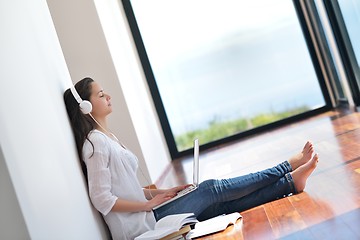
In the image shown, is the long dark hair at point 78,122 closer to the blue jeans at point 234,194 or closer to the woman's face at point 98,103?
the woman's face at point 98,103

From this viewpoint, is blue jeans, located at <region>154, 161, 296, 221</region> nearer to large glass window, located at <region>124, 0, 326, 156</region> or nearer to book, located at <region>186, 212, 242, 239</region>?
book, located at <region>186, 212, 242, 239</region>

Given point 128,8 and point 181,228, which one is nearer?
point 181,228

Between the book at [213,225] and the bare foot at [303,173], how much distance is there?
0.35 metres

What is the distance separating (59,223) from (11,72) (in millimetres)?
537

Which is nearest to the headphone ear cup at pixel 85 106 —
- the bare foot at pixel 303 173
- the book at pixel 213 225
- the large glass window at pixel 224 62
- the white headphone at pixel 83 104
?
the white headphone at pixel 83 104

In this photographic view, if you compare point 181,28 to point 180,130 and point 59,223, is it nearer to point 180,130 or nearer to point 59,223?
point 180,130

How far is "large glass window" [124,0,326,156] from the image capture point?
8.24m

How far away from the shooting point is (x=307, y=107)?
8.24 meters

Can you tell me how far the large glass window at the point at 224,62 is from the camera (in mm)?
8242

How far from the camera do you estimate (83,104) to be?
313 cm

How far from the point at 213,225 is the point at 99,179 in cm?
56

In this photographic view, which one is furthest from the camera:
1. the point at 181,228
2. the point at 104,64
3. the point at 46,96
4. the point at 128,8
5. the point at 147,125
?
the point at 128,8

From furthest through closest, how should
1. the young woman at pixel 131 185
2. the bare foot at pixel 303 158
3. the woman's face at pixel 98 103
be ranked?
the bare foot at pixel 303 158 < the woman's face at pixel 98 103 < the young woman at pixel 131 185

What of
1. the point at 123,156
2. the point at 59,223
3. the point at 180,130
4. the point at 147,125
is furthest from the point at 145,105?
the point at 59,223
